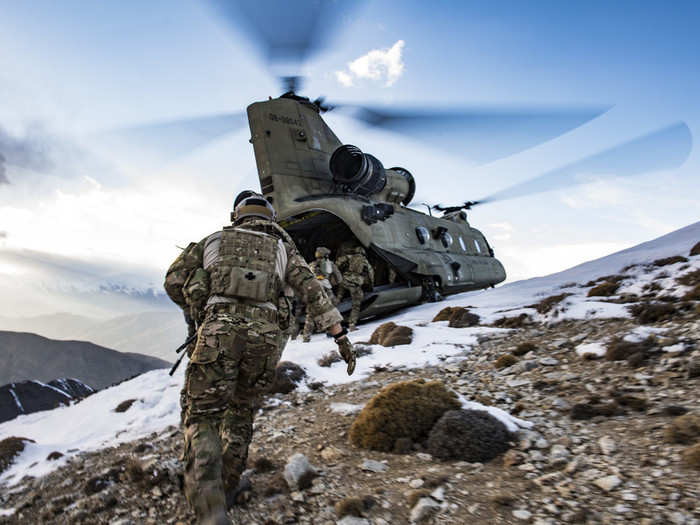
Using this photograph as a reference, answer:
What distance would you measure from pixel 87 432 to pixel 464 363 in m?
5.52

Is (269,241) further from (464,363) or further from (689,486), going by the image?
(464,363)

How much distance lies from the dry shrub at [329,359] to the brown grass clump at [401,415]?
3.27 metres

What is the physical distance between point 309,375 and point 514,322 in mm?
4001

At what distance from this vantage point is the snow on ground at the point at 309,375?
503 cm

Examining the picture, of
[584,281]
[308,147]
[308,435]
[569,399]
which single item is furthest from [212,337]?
[308,147]

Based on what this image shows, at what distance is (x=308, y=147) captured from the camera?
12227 millimetres

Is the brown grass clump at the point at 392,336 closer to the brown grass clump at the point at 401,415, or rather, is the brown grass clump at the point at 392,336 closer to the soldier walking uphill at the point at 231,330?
the brown grass clump at the point at 401,415

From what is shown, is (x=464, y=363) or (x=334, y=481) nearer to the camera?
(x=334, y=481)

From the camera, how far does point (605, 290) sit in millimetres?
7871

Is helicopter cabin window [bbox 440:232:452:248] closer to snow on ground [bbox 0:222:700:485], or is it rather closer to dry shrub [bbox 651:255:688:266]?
snow on ground [bbox 0:222:700:485]

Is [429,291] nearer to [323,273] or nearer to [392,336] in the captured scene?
[323,273]

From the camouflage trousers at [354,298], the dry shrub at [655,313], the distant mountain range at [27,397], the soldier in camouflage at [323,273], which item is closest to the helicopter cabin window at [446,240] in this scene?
the camouflage trousers at [354,298]

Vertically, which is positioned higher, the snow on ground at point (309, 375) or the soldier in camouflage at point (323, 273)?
the soldier in camouflage at point (323, 273)

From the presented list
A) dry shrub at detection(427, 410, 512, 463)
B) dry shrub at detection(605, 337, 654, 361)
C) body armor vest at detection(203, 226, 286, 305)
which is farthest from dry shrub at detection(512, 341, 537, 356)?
body armor vest at detection(203, 226, 286, 305)
